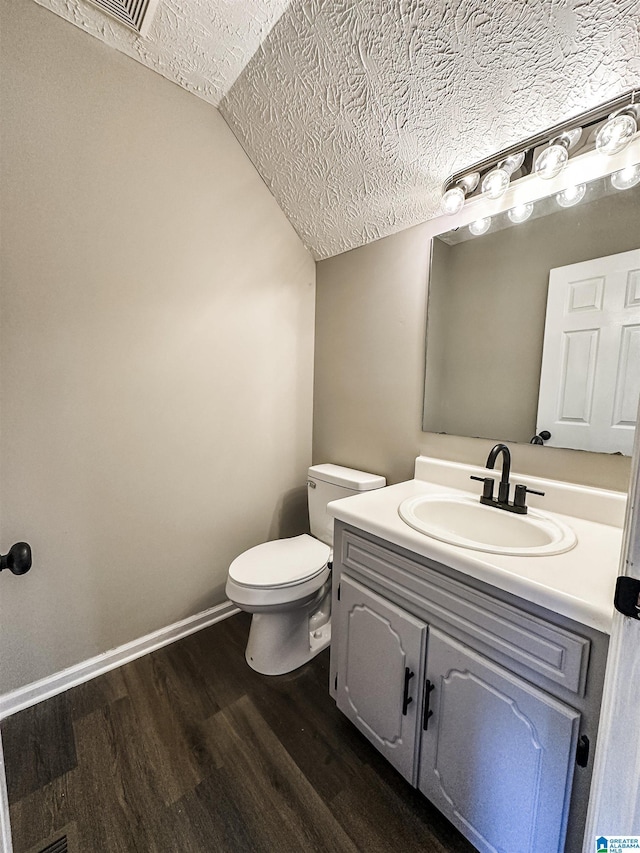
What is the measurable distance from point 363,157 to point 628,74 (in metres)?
0.80

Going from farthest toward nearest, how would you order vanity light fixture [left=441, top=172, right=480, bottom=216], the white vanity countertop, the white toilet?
the white toilet
vanity light fixture [left=441, top=172, right=480, bottom=216]
the white vanity countertop

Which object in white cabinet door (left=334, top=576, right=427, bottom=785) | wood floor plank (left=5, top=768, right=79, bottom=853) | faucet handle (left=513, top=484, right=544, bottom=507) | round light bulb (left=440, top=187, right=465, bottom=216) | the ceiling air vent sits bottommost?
wood floor plank (left=5, top=768, right=79, bottom=853)

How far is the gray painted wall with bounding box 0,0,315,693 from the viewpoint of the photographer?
1.19 metres

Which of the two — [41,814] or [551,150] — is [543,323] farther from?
[41,814]

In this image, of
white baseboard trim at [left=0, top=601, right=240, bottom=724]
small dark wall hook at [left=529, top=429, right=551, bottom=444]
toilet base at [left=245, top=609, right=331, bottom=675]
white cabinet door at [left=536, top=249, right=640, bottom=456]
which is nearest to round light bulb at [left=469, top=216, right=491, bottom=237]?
white cabinet door at [left=536, top=249, right=640, bottom=456]

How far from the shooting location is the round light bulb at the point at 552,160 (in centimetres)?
103

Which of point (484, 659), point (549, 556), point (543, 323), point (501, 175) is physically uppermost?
point (501, 175)

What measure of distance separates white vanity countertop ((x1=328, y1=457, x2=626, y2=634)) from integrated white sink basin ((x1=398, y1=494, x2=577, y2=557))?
2cm

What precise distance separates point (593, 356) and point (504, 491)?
0.50 m

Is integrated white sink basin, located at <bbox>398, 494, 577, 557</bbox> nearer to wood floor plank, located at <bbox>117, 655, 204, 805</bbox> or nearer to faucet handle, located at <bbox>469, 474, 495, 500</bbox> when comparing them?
faucet handle, located at <bbox>469, 474, 495, 500</bbox>

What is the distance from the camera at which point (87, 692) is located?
1.37 meters

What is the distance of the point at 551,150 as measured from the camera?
103 cm

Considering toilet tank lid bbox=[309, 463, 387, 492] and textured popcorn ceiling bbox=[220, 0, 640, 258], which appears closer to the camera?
textured popcorn ceiling bbox=[220, 0, 640, 258]

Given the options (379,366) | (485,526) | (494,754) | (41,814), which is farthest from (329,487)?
(41,814)
